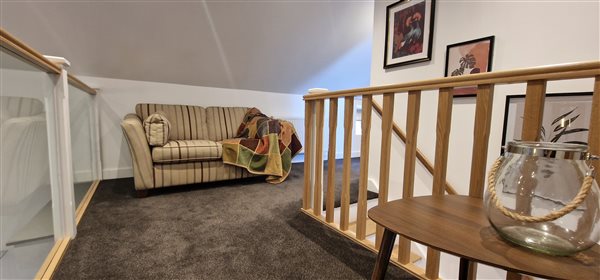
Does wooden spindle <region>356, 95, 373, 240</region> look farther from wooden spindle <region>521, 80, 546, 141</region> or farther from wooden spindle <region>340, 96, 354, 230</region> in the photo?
wooden spindle <region>521, 80, 546, 141</region>

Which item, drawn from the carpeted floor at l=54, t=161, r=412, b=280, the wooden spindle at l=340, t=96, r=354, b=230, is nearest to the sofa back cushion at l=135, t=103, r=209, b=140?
the carpeted floor at l=54, t=161, r=412, b=280

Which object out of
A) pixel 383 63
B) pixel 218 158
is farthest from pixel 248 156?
pixel 383 63

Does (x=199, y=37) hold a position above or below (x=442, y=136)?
above

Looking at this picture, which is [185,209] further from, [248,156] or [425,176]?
[425,176]

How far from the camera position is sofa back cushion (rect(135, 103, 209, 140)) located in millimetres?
2688

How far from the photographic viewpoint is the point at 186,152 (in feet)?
7.30

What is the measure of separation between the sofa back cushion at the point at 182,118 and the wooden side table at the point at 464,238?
254 centimetres

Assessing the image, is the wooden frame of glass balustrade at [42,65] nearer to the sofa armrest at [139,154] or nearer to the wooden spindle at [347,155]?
the sofa armrest at [139,154]

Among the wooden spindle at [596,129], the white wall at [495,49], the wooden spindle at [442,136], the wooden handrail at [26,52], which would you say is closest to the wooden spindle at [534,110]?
the wooden spindle at [596,129]

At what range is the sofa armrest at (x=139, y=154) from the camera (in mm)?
2031

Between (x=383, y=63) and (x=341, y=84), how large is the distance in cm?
193

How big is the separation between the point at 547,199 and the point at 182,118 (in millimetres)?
2897

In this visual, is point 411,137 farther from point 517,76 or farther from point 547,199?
point 547,199

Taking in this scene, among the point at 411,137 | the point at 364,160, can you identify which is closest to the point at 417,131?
the point at 411,137
